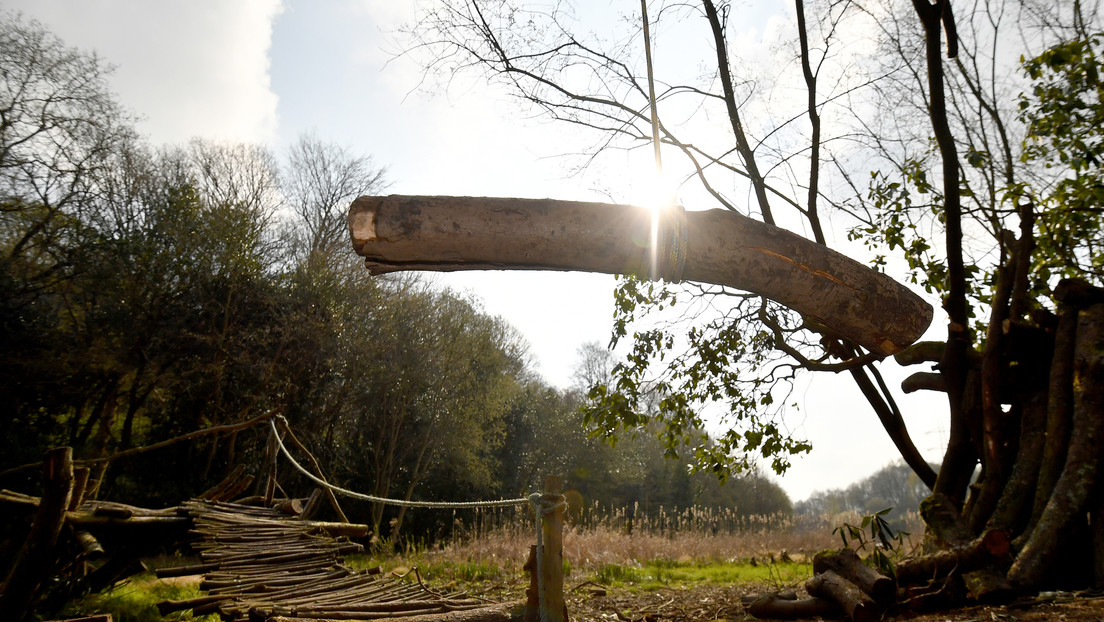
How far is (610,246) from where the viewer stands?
6.15 feet

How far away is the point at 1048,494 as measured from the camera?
3809mm

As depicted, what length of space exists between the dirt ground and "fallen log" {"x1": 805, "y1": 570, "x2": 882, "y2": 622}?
140 mm

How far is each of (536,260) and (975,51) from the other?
709cm

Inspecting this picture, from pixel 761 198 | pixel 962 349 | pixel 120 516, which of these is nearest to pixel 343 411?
pixel 120 516

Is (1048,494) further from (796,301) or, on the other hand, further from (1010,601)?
(796,301)

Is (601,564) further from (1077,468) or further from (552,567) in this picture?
(552,567)

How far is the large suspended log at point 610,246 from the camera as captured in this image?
1.77 meters

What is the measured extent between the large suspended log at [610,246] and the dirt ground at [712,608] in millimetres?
→ 1966

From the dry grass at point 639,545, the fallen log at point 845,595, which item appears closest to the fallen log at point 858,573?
the fallen log at point 845,595

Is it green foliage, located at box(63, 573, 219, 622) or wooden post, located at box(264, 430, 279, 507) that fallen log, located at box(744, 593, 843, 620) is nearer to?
green foliage, located at box(63, 573, 219, 622)

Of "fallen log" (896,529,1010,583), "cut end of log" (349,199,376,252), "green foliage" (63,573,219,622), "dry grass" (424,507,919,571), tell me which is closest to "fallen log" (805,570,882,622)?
"fallen log" (896,529,1010,583)

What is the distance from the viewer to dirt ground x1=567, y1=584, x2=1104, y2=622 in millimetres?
2943

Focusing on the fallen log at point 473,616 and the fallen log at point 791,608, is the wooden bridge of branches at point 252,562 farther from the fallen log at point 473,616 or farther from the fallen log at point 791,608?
the fallen log at point 791,608

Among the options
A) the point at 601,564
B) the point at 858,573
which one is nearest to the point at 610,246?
the point at 858,573
